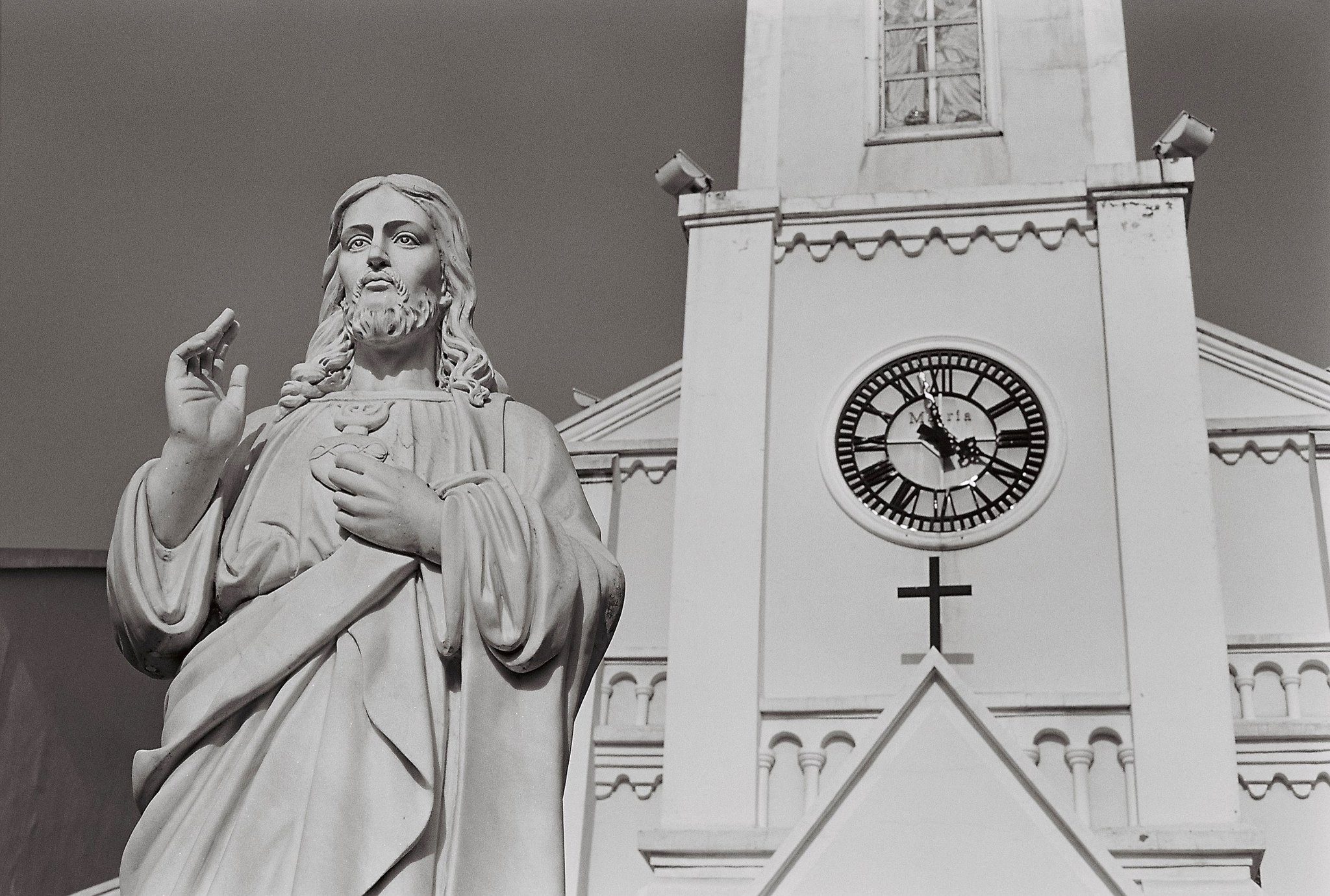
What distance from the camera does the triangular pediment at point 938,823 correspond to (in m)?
11.9

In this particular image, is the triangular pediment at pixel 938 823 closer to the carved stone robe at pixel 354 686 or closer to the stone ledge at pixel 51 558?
the stone ledge at pixel 51 558

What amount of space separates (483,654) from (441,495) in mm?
329

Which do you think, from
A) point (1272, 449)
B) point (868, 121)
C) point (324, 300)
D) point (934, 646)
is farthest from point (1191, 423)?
point (324, 300)

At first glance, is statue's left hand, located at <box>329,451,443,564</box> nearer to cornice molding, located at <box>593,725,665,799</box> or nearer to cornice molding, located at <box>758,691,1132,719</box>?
cornice molding, located at <box>758,691,1132,719</box>

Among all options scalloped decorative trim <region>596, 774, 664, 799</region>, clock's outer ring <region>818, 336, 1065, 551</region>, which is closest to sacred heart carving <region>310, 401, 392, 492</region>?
clock's outer ring <region>818, 336, 1065, 551</region>

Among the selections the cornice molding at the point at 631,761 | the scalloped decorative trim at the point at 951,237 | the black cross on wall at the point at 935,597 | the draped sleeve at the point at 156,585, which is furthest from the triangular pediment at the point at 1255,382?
the draped sleeve at the point at 156,585

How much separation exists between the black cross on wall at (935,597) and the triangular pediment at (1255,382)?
3317 millimetres

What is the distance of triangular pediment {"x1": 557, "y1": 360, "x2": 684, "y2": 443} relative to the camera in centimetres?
1709

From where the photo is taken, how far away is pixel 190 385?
A: 3633 mm

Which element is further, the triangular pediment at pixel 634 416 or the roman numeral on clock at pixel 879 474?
the triangular pediment at pixel 634 416

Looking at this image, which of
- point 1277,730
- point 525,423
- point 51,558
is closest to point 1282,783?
point 1277,730

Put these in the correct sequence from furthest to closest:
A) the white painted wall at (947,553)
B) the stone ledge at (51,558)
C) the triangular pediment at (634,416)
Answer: the triangular pediment at (634,416) → the white painted wall at (947,553) → the stone ledge at (51,558)

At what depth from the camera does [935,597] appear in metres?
13.9

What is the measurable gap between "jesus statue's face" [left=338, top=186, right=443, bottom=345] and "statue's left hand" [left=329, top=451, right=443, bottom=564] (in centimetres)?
47
